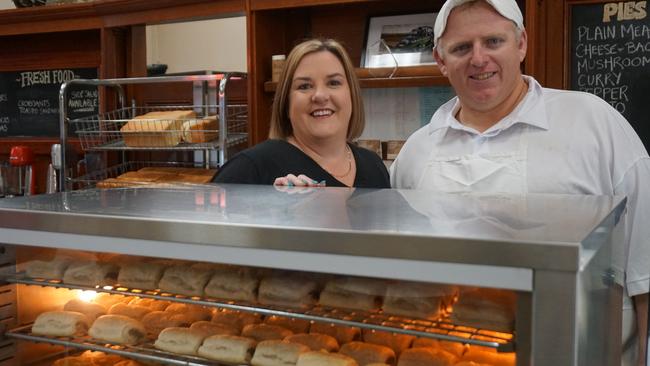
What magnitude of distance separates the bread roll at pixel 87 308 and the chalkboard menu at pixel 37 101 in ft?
Answer: 10.3

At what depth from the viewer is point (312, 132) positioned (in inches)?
82.9

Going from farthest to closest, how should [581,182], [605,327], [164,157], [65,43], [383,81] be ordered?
[65,43] → [164,157] → [383,81] → [581,182] → [605,327]

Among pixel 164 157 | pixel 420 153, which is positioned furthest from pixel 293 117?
pixel 164 157

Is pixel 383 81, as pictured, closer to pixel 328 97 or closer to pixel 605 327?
pixel 328 97

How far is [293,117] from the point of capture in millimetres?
2152

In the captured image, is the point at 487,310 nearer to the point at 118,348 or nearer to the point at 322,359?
the point at 322,359

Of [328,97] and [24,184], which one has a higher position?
[328,97]

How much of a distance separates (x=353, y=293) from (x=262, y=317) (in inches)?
9.9

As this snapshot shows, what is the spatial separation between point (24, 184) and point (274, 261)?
3.88 m

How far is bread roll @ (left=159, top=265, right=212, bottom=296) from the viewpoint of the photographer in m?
1.14

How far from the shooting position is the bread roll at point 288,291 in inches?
40.4

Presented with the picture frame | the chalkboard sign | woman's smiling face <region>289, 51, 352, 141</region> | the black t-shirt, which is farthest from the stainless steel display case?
the picture frame

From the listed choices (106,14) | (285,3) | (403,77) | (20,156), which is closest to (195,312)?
(403,77)

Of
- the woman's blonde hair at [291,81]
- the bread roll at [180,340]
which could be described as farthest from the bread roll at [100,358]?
the woman's blonde hair at [291,81]
